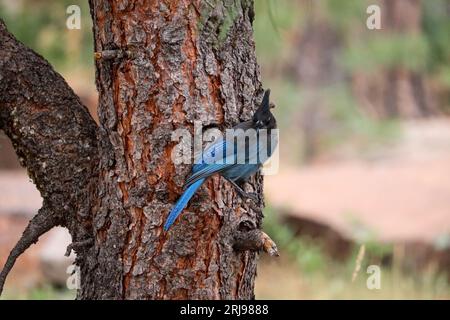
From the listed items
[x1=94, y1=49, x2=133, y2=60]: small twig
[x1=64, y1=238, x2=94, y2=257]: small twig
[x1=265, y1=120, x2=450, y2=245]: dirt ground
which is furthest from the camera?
[x1=265, y1=120, x2=450, y2=245]: dirt ground

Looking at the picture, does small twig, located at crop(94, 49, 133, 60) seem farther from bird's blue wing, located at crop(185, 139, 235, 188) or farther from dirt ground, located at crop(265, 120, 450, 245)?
dirt ground, located at crop(265, 120, 450, 245)

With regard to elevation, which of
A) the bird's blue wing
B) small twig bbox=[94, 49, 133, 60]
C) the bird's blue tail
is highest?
small twig bbox=[94, 49, 133, 60]

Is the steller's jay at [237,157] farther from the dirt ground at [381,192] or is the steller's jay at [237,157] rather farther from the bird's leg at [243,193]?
the dirt ground at [381,192]

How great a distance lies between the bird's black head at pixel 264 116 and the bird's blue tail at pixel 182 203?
10.7 inches

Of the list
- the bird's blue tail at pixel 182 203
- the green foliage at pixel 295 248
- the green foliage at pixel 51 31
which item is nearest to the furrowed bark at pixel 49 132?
the bird's blue tail at pixel 182 203

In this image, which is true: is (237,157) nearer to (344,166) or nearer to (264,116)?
(264,116)

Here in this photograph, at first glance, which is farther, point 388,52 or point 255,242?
point 388,52

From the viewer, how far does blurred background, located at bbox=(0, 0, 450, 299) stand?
5648mm

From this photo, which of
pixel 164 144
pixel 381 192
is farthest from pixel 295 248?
pixel 164 144

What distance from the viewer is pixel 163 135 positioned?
2553 mm

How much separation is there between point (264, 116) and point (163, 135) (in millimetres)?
315

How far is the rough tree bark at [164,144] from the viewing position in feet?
8.38

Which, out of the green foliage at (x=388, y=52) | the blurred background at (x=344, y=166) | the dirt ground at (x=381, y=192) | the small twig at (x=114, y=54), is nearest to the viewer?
the small twig at (x=114, y=54)

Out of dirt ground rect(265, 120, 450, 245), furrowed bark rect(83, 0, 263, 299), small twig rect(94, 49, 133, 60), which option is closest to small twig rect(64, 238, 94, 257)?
furrowed bark rect(83, 0, 263, 299)
